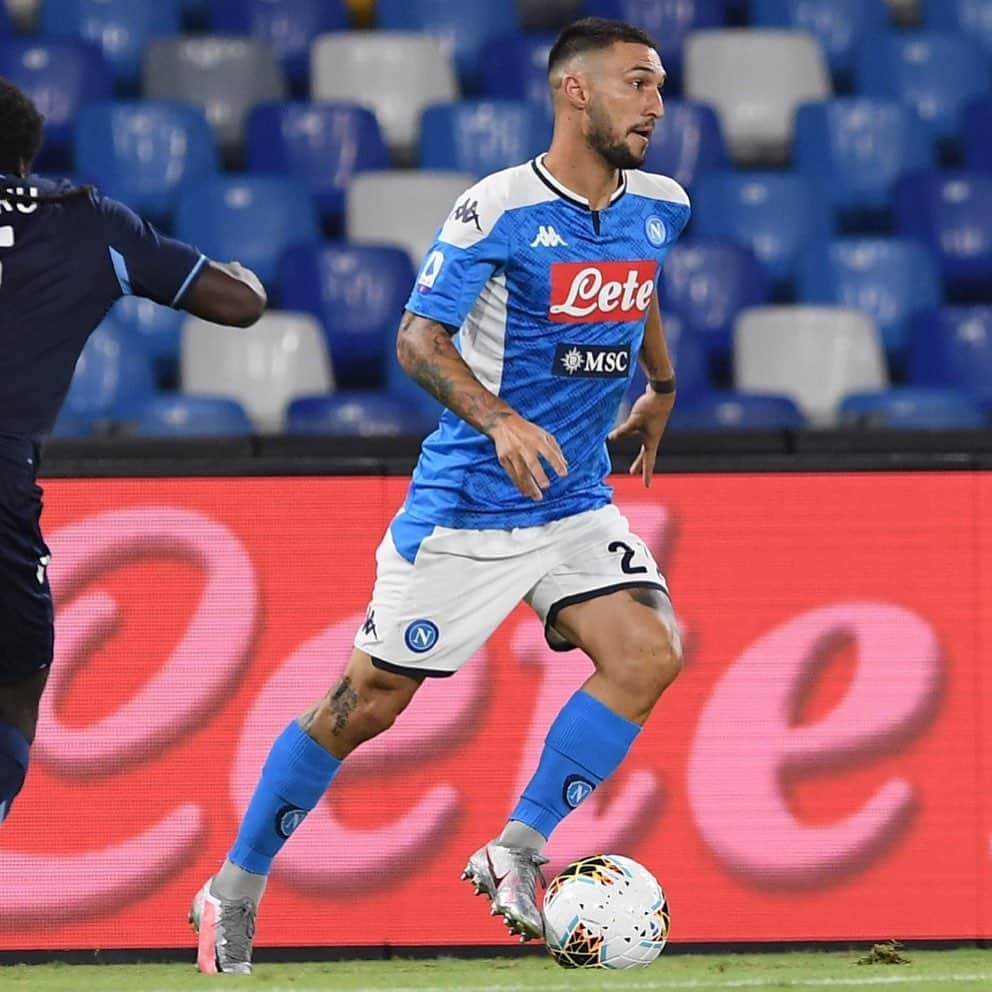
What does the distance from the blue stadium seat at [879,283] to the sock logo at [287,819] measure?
13.0 feet

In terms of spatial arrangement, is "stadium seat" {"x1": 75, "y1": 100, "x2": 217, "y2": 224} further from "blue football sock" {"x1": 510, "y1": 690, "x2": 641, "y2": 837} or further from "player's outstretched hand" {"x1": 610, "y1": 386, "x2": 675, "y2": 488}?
"blue football sock" {"x1": 510, "y1": 690, "x2": 641, "y2": 837}

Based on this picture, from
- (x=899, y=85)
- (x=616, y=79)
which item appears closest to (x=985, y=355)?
(x=899, y=85)

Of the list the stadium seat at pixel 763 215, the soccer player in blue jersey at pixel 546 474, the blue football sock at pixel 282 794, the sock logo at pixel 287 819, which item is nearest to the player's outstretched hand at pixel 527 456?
the soccer player in blue jersey at pixel 546 474

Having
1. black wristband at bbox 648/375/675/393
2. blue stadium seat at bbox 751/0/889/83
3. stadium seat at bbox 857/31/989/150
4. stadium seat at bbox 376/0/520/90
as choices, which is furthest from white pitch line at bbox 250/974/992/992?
blue stadium seat at bbox 751/0/889/83

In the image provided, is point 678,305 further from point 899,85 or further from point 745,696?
point 745,696

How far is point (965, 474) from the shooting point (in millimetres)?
5574

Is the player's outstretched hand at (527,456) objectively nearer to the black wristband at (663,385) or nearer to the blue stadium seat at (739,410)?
the black wristband at (663,385)

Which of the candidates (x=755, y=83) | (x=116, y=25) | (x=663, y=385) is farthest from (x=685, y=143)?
(x=663, y=385)

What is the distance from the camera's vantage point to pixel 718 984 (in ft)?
15.9

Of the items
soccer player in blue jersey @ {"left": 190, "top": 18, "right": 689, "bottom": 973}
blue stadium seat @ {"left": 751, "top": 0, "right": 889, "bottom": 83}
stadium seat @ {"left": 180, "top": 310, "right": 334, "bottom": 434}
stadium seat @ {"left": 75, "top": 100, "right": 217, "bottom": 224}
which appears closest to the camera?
soccer player in blue jersey @ {"left": 190, "top": 18, "right": 689, "bottom": 973}

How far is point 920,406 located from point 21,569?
3.85m

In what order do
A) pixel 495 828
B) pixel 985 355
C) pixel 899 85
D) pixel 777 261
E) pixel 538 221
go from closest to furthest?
pixel 538 221, pixel 495 828, pixel 985 355, pixel 777 261, pixel 899 85

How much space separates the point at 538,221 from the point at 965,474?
1.62 metres

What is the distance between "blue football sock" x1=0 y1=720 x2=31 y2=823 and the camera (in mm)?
4234
